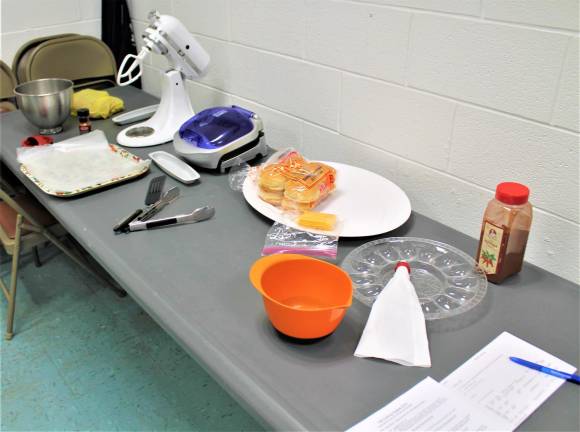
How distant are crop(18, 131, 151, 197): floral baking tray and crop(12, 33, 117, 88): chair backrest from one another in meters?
0.64

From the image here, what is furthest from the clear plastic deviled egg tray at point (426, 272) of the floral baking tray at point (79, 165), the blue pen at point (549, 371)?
the floral baking tray at point (79, 165)

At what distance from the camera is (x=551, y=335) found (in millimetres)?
858

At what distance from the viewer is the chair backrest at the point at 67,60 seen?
1.94 metres

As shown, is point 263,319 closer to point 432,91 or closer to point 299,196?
point 299,196

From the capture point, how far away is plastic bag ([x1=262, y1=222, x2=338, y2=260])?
104 centimetres

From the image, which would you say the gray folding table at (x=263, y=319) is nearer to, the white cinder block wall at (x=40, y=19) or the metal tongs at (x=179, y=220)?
the metal tongs at (x=179, y=220)

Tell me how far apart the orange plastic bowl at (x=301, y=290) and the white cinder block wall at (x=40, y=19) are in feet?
5.98

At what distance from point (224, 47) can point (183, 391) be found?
3.68 feet

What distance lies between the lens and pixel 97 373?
166 centimetres

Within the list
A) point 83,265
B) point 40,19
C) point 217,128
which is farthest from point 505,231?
point 40,19

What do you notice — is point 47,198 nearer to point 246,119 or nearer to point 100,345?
point 246,119

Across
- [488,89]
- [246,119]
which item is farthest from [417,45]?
[246,119]

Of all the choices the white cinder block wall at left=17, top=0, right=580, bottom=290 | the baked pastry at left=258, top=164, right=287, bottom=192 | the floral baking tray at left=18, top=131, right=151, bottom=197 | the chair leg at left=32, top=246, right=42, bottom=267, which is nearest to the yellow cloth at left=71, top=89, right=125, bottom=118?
the floral baking tray at left=18, top=131, right=151, bottom=197

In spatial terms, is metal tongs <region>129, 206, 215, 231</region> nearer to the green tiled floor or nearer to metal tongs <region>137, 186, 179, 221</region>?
metal tongs <region>137, 186, 179, 221</region>
